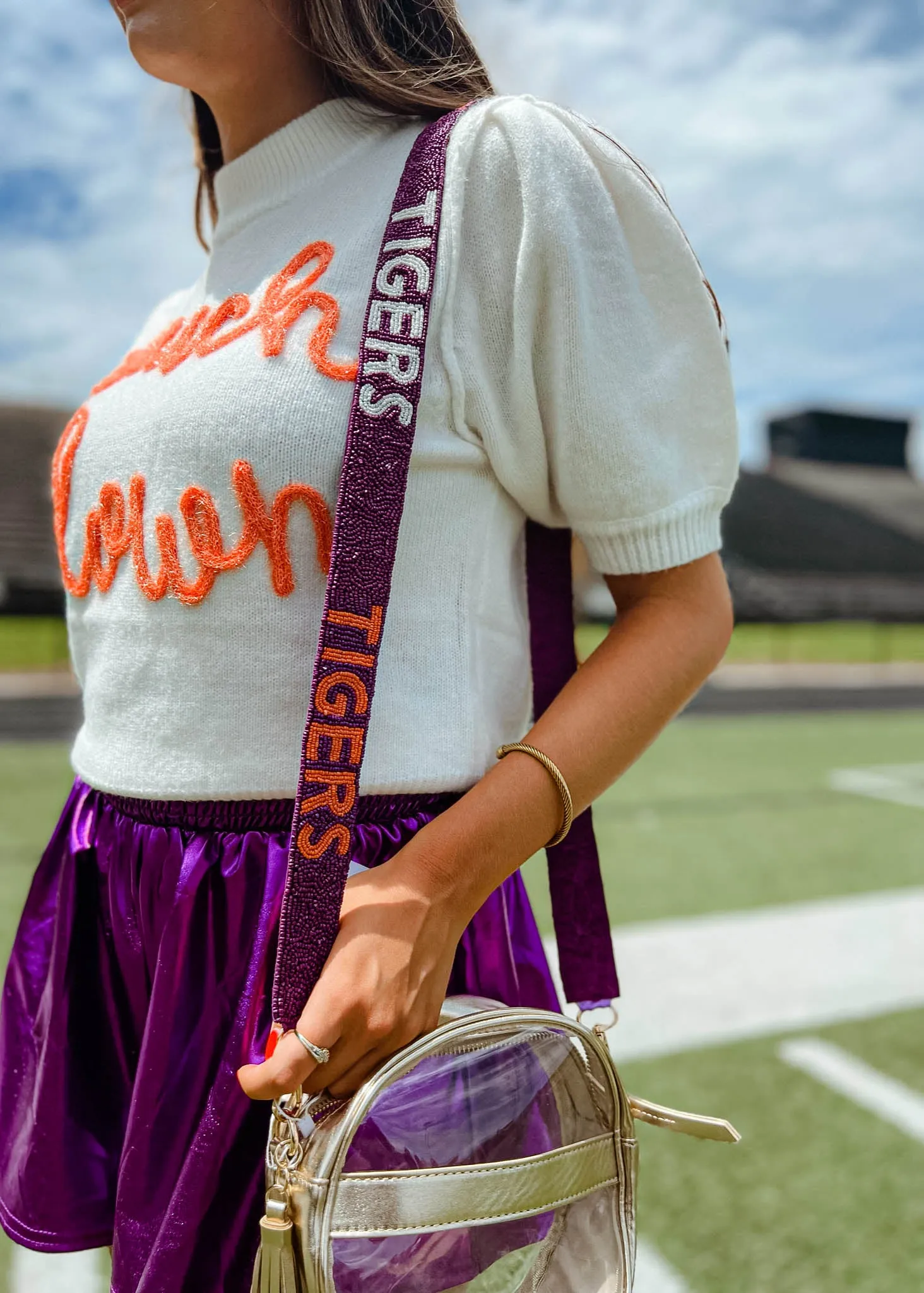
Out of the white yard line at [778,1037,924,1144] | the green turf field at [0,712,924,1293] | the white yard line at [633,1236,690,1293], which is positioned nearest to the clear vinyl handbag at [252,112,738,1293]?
the white yard line at [633,1236,690,1293]

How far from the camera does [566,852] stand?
85 cm

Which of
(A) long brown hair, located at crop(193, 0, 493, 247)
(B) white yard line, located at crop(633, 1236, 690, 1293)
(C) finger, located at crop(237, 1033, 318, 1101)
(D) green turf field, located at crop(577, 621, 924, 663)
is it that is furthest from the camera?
(D) green turf field, located at crop(577, 621, 924, 663)

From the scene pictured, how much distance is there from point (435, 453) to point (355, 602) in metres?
0.13

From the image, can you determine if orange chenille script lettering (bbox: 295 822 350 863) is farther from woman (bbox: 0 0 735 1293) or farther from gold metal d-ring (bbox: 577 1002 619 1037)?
gold metal d-ring (bbox: 577 1002 619 1037)

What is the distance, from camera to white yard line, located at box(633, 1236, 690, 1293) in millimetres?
1732

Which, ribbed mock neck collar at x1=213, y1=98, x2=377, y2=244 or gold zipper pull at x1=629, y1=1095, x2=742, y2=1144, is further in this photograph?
ribbed mock neck collar at x1=213, y1=98, x2=377, y2=244

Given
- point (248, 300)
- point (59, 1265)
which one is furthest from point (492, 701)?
point (59, 1265)

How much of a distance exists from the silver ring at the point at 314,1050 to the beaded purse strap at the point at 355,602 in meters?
0.03

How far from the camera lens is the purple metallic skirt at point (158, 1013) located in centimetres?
75

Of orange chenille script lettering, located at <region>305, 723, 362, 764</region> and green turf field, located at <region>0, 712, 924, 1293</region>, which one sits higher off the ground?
orange chenille script lettering, located at <region>305, 723, 362, 764</region>

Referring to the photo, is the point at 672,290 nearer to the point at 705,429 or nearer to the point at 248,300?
the point at 705,429

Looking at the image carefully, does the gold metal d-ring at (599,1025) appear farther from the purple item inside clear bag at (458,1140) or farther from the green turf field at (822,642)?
the green turf field at (822,642)

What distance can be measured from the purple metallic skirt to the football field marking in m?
5.34

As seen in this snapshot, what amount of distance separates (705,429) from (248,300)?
1.20 ft
